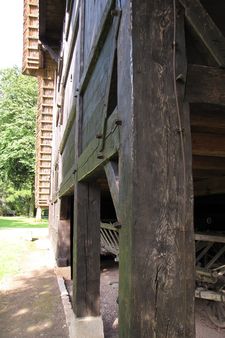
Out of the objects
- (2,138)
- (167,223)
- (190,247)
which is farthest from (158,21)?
(2,138)

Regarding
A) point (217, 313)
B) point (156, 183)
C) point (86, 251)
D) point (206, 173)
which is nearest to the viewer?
point (156, 183)

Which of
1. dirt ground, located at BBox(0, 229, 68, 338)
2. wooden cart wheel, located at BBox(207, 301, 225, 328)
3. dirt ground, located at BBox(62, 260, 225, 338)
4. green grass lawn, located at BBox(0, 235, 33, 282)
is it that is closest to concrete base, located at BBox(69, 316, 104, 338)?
dirt ground, located at BBox(62, 260, 225, 338)

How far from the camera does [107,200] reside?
10.7m

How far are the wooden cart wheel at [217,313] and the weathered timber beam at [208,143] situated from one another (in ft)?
10.9

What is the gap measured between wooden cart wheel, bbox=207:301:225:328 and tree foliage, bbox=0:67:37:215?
2786cm

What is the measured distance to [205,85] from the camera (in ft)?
7.18

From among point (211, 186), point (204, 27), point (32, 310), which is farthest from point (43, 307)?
point (204, 27)

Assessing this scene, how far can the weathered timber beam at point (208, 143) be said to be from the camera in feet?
11.6

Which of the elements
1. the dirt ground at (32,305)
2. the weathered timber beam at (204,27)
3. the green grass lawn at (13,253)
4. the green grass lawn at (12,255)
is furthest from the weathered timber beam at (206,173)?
the green grass lawn at (12,255)

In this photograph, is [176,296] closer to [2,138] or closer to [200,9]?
[200,9]

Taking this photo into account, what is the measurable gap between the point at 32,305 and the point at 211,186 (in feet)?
12.6

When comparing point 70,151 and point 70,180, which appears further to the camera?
point 70,151

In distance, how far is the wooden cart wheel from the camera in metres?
5.83

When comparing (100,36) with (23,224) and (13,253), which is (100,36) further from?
(23,224)
